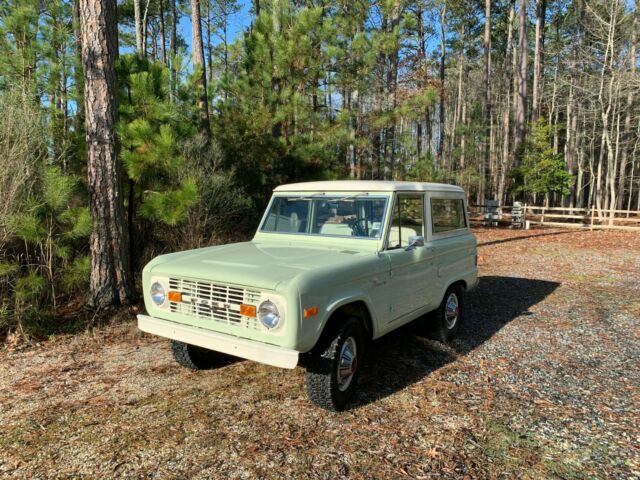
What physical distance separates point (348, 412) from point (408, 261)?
152cm

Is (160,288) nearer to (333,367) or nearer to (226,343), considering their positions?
(226,343)

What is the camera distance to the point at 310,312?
3.06 meters

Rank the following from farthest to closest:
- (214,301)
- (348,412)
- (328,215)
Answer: (328,215) < (348,412) < (214,301)

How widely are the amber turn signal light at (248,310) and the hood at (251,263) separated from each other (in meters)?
0.16

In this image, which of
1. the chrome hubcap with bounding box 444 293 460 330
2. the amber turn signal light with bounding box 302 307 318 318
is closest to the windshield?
the amber turn signal light with bounding box 302 307 318 318

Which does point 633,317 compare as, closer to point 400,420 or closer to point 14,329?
point 400,420

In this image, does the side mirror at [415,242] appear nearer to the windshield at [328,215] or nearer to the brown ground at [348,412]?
the windshield at [328,215]

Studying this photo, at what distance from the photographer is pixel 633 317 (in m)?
6.30

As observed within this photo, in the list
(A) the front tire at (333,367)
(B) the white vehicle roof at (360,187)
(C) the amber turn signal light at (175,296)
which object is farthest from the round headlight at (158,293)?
(B) the white vehicle roof at (360,187)

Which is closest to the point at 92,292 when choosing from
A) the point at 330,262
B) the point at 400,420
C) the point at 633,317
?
the point at 330,262

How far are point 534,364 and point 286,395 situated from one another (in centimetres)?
271

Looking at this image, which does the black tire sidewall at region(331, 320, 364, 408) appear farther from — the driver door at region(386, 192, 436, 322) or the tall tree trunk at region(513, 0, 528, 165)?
the tall tree trunk at region(513, 0, 528, 165)

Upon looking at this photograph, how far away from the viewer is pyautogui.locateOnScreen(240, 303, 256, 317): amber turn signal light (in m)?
3.12

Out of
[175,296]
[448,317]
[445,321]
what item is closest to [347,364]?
[175,296]
